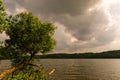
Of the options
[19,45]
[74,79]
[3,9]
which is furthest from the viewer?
[74,79]

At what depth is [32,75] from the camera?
36125mm

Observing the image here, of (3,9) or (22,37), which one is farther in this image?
(22,37)

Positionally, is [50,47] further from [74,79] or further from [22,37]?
[74,79]

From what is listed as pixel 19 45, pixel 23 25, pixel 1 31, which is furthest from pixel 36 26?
pixel 1 31

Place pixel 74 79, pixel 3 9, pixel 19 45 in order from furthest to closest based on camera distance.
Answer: pixel 74 79 → pixel 19 45 → pixel 3 9

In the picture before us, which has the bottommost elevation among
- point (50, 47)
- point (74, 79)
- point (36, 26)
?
point (74, 79)

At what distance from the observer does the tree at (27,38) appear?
34.6 metres

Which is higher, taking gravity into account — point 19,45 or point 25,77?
point 19,45

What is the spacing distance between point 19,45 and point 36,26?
4468mm

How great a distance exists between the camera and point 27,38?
3425 centimetres

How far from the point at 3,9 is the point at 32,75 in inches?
526

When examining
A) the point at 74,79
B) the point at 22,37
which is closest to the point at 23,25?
the point at 22,37

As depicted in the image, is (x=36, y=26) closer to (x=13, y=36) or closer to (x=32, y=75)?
(x=13, y=36)

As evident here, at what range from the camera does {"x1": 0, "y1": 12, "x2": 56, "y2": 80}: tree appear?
34.6m
